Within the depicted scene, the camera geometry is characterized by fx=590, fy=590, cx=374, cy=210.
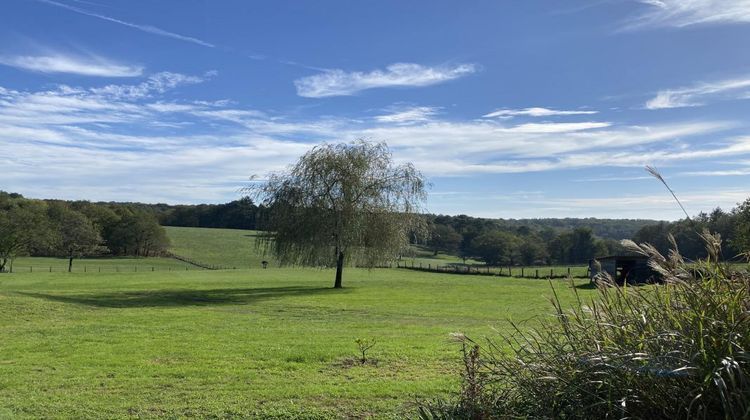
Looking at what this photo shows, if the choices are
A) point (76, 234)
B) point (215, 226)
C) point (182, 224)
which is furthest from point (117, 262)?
point (182, 224)

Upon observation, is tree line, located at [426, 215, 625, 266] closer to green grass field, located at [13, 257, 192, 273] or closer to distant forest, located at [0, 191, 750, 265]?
distant forest, located at [0, 191, 750, 265]

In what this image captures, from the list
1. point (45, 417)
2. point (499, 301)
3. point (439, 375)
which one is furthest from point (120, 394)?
point (499, 301)

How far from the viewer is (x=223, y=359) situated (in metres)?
11.5

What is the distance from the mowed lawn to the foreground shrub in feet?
2.12

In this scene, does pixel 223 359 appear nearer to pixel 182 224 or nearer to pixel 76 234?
pixel 76 234

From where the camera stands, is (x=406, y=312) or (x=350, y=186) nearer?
(x=406, y=312)

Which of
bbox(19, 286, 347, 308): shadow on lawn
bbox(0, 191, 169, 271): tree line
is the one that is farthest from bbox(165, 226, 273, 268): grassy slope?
bbox(19, 286, 347, 308): shadow on lawn

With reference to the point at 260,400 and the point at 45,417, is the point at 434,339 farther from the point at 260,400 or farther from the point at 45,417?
the point at 45,417

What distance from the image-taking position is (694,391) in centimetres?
310

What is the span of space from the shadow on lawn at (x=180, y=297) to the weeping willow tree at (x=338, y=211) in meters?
2.46

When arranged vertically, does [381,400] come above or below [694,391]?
below

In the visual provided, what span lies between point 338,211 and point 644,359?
32253mm

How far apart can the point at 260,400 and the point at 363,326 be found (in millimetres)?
10523

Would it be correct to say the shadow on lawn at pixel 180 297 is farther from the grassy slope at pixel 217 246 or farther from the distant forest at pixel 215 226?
the grassy slope at pixel 217 246
